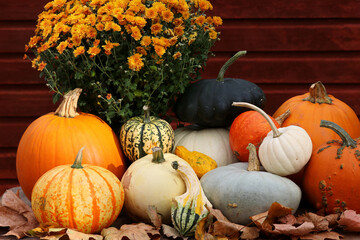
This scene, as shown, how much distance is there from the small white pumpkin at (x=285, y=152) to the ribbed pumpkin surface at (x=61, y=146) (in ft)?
2.33

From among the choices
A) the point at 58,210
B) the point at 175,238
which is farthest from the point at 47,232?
the point at 175,238

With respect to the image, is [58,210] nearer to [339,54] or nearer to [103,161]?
[103,161]

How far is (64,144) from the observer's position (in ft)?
7.13

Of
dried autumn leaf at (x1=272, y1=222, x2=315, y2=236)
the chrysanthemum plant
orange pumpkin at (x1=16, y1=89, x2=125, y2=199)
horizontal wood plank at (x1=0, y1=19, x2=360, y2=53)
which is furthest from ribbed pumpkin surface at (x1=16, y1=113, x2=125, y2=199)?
horizontal wood plank at (x1=0, y1=19, x2=360, y2=53)

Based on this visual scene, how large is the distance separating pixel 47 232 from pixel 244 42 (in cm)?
234

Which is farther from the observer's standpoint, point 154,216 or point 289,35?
point 289,35

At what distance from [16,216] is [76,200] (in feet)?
1.30

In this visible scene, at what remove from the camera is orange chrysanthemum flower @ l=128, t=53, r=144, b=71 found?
2182 mm

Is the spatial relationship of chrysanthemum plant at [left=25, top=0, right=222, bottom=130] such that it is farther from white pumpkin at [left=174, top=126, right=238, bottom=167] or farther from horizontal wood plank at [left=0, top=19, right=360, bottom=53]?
horizontal wood plank at [left=0, top=19, right=360, bottom=53]

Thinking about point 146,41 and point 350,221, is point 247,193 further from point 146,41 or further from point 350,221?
point 146,41

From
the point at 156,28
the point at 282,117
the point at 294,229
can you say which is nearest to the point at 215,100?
the point at 282,117

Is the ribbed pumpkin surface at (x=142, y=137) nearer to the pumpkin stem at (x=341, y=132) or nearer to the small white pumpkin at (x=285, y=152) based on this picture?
the small white pumpkin at (x=285, y=152)

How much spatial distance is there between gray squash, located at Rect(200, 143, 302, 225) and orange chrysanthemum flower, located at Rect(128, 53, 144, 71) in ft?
2.01

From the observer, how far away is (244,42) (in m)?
3.67
